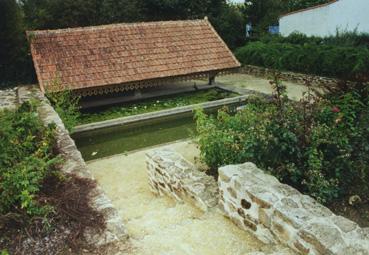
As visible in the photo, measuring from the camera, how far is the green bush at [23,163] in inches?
154

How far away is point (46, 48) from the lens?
1221 centimetres

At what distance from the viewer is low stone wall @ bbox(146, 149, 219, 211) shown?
4.98 m

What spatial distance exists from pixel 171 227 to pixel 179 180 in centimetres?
128

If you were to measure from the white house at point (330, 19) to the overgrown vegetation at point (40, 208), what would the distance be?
637 inches

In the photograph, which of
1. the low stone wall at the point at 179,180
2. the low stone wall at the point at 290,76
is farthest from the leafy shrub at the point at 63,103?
the low stone wall at the point at 290,76

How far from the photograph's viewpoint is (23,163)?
4.62 m

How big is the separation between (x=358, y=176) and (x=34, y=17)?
14.0 meters

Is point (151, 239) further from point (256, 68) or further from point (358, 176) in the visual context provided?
point (256, 68)

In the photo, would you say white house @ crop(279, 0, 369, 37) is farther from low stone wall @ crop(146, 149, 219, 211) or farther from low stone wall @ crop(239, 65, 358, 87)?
low stone wall @ crop(146, 149, 219, 211)

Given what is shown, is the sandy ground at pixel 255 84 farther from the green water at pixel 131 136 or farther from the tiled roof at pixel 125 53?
the green water at pixel 131 136

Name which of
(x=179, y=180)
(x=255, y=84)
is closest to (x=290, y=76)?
(x=255, y=84)

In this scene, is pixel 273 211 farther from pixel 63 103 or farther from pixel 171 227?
pixel 63 103

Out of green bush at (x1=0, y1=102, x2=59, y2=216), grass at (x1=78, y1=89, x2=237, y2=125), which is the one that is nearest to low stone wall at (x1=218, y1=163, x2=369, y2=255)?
green bush at (x1=0, y1=102, x2=59, y2=216)

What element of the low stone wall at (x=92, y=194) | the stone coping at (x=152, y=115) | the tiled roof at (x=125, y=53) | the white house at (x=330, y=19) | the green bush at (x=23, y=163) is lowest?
the stone coping at (x=152, y=115)
